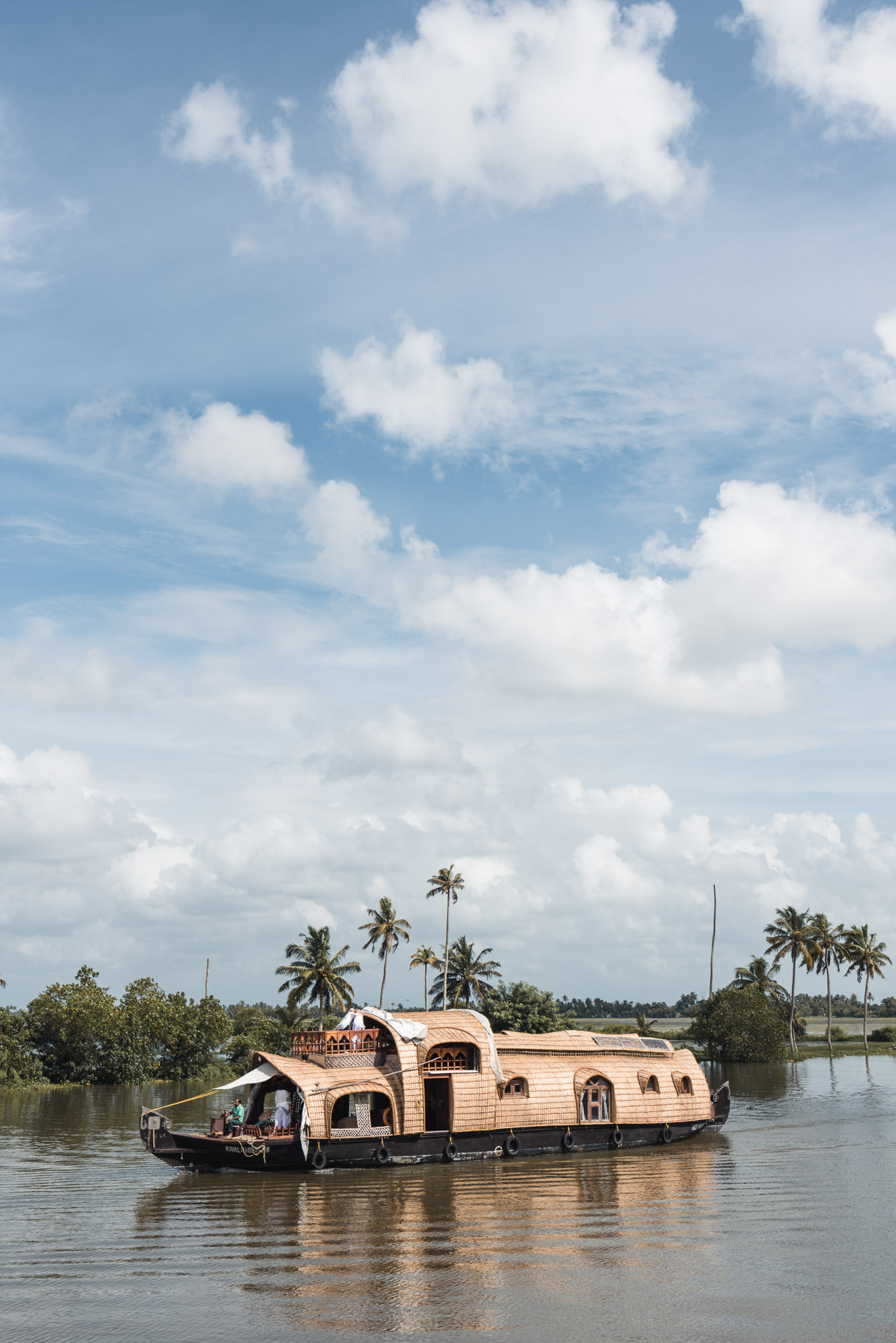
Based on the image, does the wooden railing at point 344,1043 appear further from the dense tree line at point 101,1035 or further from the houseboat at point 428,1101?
the dense tree line at point 101,1035

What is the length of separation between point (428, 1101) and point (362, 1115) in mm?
2875

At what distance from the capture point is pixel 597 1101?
34.5 metres

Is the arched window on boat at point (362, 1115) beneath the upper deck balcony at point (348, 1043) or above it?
beneath

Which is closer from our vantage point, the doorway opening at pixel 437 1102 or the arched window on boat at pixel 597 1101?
the doorway opening at pixel 437 1102

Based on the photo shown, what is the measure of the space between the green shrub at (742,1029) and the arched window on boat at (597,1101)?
47.8 m

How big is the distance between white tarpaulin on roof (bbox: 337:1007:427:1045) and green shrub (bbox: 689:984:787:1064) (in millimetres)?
54081

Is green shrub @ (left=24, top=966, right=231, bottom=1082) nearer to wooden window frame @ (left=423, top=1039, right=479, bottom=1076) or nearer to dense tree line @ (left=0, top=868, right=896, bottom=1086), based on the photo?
dense tree line @ (left=0, top=868, right=896, bottom=1086)

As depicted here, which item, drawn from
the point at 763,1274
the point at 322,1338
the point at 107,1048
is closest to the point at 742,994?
the point at 107,1048

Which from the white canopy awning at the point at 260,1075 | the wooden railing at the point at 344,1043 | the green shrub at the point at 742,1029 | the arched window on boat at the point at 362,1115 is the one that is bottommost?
the green shrub at the point at 742,1029

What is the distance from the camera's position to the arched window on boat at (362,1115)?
2972 centimetres

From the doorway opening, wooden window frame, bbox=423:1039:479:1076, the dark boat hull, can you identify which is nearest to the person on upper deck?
wooden window frame, bbox=423:1039:479:1076

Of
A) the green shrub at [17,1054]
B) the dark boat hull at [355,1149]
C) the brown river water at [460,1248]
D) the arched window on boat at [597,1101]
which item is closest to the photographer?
the brown river water at [460,1248]

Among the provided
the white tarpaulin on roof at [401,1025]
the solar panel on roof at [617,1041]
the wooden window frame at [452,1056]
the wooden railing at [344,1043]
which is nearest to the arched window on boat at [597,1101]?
the solar panel on roof at [617,1041]

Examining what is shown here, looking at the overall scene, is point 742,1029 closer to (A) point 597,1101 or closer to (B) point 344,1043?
(A) point 597,1101
